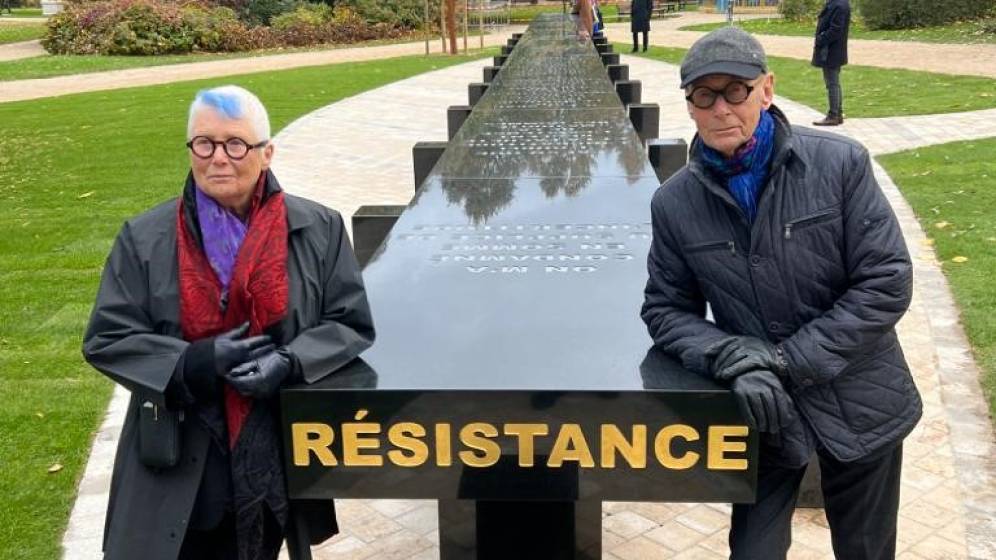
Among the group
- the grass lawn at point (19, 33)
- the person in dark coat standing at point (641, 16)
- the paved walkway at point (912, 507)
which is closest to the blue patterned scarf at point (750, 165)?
the paved walkway at point (912, 507)

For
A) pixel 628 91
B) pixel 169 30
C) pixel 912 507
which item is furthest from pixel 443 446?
pixel 169 30

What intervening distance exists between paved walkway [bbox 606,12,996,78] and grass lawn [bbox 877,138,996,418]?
7545 mm

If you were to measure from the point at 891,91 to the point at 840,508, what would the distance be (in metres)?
14.9

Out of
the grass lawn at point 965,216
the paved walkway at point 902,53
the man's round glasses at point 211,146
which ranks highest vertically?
the man's round glasses at point 211,146

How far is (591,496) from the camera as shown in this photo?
90.7 inches

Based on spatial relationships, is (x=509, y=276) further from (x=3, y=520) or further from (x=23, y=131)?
(x=23, y=131)

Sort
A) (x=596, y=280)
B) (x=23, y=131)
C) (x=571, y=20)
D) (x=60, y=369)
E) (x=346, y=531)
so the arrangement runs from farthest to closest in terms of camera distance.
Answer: (x=571, y=20) → (x=23, y=131) → (x=60, y=369) → (x=346, y=531) → (x=596, y=280)

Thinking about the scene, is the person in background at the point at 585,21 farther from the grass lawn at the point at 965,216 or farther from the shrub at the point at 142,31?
the shrub at the point at 142,31

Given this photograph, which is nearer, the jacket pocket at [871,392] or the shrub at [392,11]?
the jacket pocket at [871,392]

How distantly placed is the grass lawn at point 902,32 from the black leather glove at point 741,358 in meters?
18.7

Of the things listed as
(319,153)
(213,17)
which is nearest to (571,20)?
(319,153)

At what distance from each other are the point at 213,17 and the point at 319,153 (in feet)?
68.6

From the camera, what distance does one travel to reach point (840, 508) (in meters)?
2.62

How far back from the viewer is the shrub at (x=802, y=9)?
3381 cm
